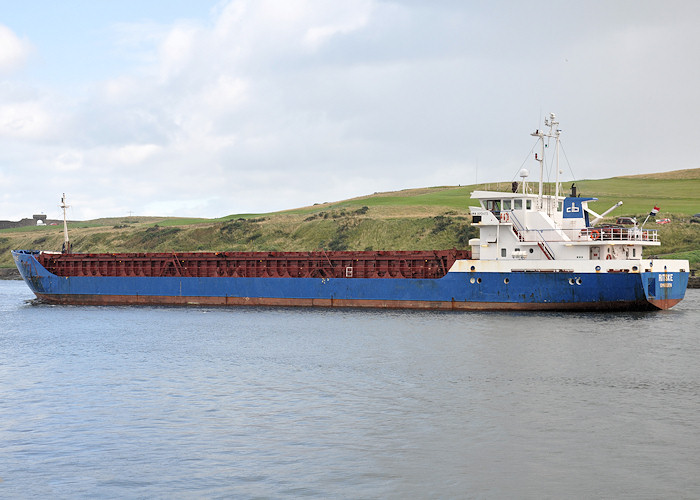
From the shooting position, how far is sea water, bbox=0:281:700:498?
1406 cm

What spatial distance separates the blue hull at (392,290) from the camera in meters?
38.0

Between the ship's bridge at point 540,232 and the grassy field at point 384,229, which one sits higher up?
the grassy field at point 384,229

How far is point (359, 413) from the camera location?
18891 millimetres

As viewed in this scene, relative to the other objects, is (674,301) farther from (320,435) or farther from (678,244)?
(678,244)

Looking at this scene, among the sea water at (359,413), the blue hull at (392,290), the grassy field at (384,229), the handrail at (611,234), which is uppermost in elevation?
the grassy field at (384,229)

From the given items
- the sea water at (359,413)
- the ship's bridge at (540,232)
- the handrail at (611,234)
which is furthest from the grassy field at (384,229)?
the sea water at (359,413)

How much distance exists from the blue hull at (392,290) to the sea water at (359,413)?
366 cm

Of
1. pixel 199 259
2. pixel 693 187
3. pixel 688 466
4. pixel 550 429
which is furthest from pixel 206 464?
pixel 693 187

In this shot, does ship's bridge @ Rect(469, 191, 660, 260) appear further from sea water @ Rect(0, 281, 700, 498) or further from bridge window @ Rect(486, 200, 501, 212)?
sea water @ Rect(0, 281, 700, 498)

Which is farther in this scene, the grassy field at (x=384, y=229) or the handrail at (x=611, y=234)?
the grassy field at (x=384, y=229)

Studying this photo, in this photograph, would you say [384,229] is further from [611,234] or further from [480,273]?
[611,234]

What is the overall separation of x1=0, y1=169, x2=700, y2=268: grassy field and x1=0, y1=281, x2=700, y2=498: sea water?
48136 mm

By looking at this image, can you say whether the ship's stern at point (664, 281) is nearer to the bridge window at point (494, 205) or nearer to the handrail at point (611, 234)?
the handrail at point (611, 234)

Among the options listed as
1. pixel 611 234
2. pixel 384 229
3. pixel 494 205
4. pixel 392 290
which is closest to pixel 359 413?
pixel 611 234
